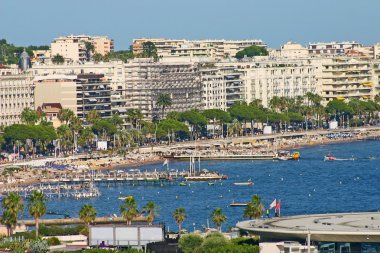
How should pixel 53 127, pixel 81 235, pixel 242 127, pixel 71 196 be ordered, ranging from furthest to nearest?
pixel 242 127
pixel 53 127
pixel 71 196
pixel 81 235

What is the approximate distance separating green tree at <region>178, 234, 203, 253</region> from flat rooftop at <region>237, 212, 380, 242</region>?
231 cm

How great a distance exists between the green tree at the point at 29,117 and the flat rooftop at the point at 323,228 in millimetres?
104417

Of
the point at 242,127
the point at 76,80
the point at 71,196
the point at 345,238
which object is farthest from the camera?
the point at 242,127

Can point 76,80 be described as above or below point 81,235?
above

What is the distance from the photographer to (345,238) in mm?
63844

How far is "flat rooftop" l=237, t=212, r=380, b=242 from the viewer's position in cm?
6375

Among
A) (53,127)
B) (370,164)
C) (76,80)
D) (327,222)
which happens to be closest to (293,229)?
(327,222)

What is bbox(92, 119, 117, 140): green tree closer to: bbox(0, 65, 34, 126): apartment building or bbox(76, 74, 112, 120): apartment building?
bbox(76, 74, 112, 120): apartment building

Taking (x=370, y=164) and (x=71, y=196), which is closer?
(x=71, y=196)

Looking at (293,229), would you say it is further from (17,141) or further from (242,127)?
(242,127)

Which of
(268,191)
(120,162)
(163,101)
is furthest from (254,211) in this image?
(163,101)

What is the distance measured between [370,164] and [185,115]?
3497 cm

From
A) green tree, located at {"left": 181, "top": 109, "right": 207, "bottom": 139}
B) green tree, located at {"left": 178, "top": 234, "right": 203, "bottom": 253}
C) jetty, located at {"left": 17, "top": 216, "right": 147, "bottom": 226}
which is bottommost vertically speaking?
green tree, located at {"left": 178, "top": 234, "right": 203, "bottom": 253}

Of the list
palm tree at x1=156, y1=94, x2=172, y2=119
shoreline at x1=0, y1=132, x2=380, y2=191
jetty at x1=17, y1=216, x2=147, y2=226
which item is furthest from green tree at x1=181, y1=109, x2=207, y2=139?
jetty at x1=17, y1=216, x2=147, y2=226
